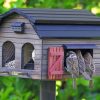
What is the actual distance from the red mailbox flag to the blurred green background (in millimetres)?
1110

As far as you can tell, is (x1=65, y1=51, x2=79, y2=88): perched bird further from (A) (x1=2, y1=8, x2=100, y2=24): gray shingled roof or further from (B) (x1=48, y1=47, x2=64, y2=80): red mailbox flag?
(A) (x1=2, y1=8, x2=100, y2=24): gray shingled roof

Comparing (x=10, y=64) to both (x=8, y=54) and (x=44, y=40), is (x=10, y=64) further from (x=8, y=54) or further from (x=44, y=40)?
(x=44, y=40)

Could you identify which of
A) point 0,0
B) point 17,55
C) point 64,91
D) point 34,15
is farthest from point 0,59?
point 64,91

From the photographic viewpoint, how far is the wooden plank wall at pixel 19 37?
193 inches

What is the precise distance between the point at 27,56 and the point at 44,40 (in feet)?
1.33

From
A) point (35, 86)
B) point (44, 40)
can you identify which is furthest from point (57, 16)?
point (35, 86)

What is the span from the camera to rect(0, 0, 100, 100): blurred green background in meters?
6.20

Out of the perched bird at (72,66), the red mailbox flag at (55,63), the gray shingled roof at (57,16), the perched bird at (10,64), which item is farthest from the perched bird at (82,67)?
the perched bird at (10,64)

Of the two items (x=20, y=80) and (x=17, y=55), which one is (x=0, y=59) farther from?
(x=20, y=80)

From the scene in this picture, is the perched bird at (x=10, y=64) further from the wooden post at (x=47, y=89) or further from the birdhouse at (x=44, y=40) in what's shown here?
the wooden post at (x=47, y=89)

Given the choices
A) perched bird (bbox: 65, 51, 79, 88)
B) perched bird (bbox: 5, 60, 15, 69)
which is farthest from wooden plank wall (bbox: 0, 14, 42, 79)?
perched bird (bbox: 65, 51, 79, 88)

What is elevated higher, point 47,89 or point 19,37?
point 19,37

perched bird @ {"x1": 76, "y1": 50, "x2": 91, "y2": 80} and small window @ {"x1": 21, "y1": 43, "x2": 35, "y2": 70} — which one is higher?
small window @ {"x1": 21, "y1": 43, "x2": 35, "y2": 70}

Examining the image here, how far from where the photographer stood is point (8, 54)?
5449 mm
